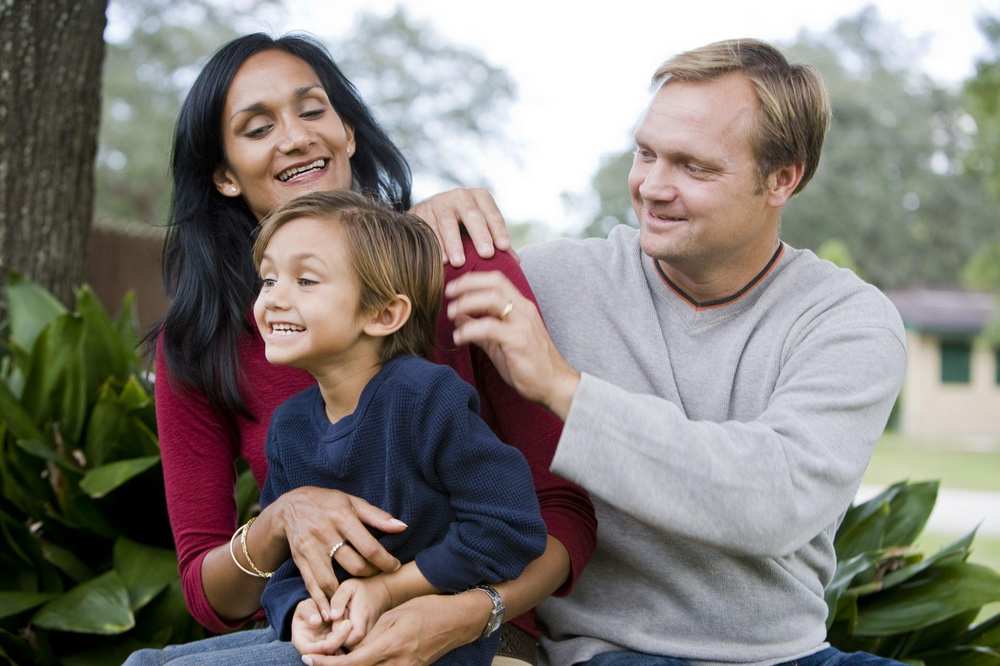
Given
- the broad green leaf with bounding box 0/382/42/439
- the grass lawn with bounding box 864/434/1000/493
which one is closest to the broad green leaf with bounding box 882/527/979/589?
the broad green leaf with bounding box 0/382/42/439

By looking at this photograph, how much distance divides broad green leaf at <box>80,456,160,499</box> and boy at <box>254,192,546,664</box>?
4.39 ft

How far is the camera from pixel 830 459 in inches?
88.6

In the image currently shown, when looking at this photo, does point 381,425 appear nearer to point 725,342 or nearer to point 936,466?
point 725,342

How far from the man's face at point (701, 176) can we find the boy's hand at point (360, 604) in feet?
3.17

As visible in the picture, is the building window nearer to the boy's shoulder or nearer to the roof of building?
the roof of building

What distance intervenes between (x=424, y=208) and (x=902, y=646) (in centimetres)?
209

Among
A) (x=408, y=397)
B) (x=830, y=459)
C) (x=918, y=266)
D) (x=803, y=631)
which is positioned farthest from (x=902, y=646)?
(x=918, y=266)

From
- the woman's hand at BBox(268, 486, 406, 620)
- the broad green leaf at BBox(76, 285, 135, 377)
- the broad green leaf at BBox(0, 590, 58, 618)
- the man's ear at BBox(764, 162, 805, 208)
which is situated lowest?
the broad green leaf at BBox(0, 590, 58, 618)

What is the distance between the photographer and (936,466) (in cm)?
1681

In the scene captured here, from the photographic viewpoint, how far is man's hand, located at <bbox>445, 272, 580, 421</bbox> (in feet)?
6.91

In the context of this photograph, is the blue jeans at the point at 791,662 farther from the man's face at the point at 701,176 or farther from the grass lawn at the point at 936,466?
the grass lawn at the point at 936,466

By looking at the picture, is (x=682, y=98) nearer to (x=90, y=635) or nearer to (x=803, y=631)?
(x=803, y=631)

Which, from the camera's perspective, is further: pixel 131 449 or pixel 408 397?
pixel 131 449

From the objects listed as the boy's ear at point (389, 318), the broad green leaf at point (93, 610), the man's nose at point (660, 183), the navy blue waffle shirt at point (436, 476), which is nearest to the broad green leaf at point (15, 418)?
the broad green leaf at point (93, 610)
